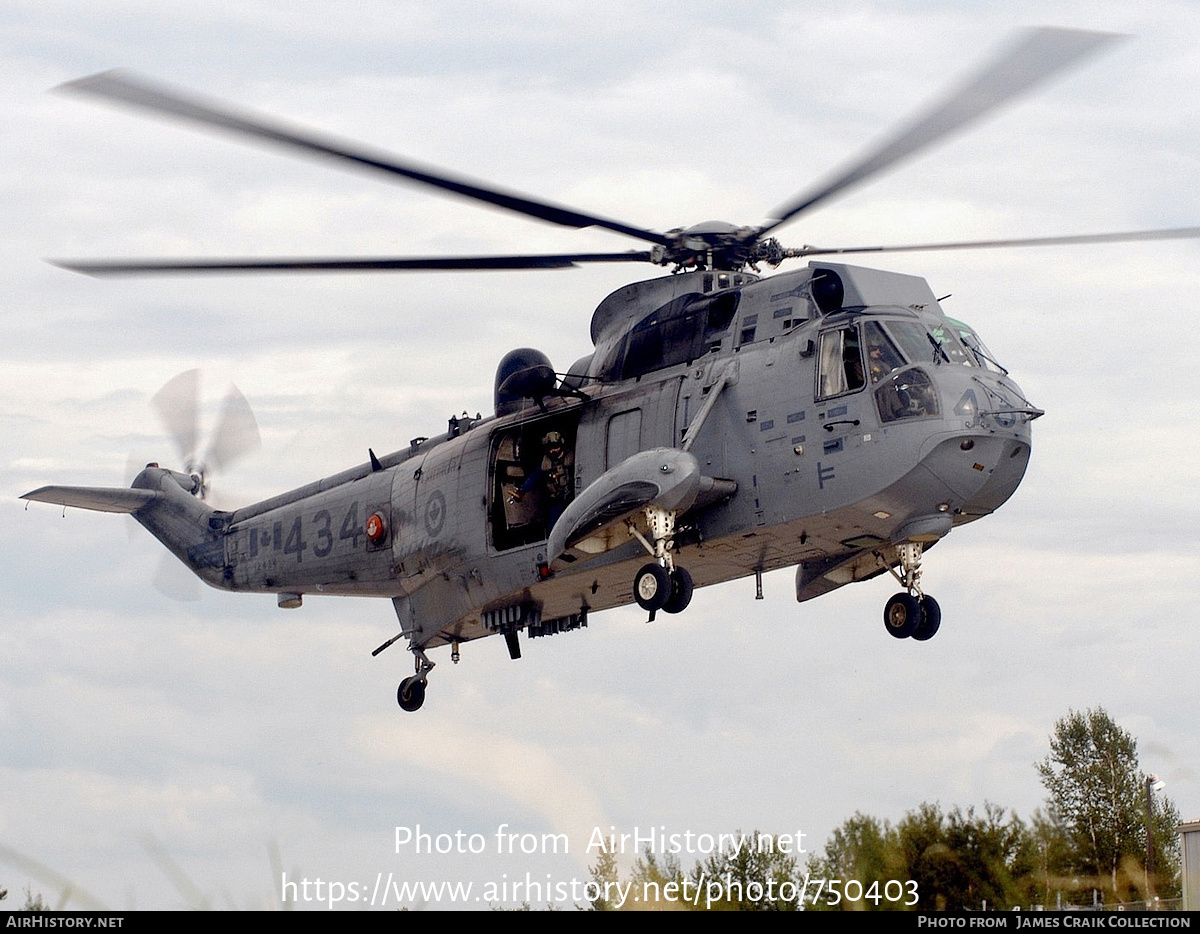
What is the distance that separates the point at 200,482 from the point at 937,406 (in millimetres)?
15146

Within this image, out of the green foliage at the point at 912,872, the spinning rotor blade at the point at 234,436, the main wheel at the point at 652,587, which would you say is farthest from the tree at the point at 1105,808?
the spinning rotor blade at the point at 234,436

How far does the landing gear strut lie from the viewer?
80.2 ft

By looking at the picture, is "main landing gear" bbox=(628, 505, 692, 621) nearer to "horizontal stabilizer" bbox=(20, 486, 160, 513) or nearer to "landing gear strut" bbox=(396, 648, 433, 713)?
"landing gear strut" bbox=(396, 648, 433, 713)

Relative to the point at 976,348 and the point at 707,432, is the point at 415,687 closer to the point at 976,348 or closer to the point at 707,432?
the point at 707,432

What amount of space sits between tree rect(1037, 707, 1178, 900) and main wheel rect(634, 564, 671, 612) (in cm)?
507

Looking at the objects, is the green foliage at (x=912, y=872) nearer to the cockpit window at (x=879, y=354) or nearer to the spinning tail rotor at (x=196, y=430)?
the cockpit window at (x=879, y=354)

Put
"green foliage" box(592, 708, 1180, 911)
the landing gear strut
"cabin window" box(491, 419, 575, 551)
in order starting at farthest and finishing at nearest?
the landing gear strut → "cabin window" box(491, 419, 575, 551) → "green foliage" box(592, 708, 1180, 911)

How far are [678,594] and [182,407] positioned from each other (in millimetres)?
12536

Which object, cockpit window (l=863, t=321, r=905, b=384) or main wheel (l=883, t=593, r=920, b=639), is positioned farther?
main wheel (l=883, t=593, r=920, b=639)

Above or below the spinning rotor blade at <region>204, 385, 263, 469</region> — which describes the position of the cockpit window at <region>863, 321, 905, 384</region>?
below

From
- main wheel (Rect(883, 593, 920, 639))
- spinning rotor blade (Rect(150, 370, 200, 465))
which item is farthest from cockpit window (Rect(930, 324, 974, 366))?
spinning rotor blade (Rect(150, 370, 200, 465))

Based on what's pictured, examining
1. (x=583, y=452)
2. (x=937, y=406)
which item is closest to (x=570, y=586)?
(x=583, y=452)

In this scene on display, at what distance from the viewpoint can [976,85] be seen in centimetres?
1595
